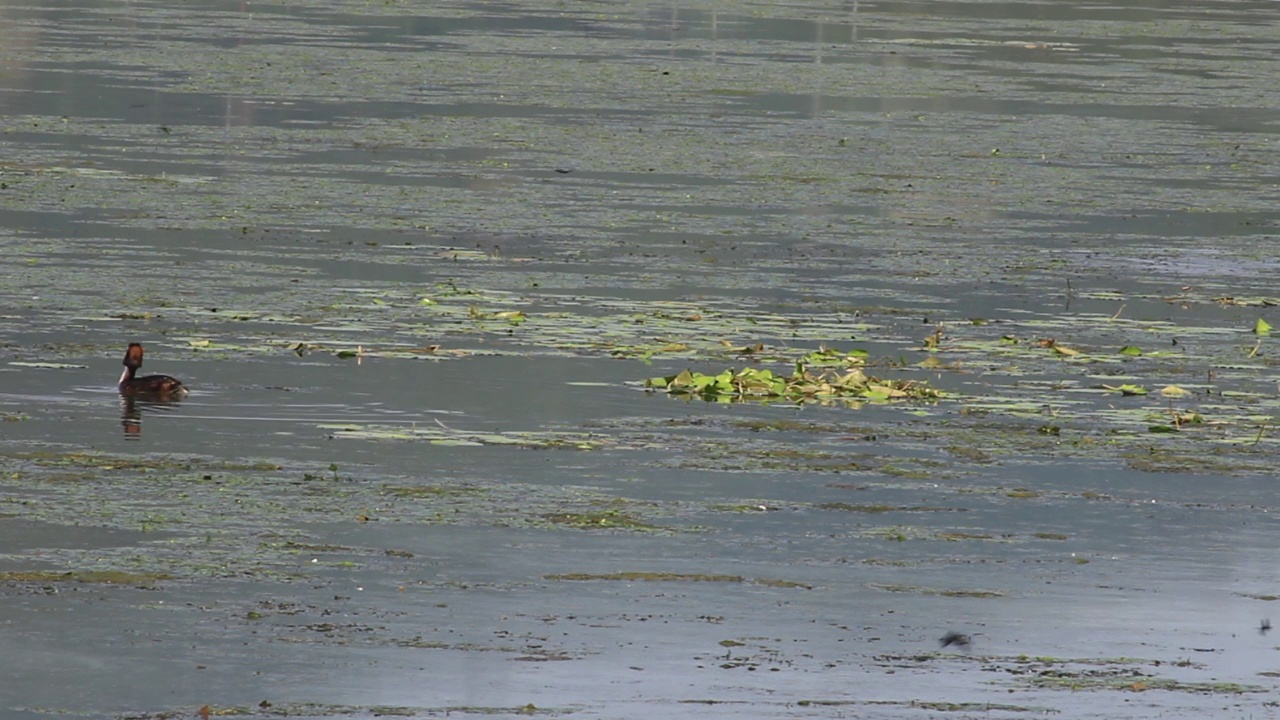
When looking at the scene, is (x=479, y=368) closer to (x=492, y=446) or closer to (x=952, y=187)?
(x=492, y=446)

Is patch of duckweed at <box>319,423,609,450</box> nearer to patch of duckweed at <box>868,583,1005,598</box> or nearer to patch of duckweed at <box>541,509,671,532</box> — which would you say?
patch of duckweed at <box>541,509,671,532</box>

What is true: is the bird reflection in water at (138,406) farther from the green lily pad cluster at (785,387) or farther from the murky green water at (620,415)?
the green lily pad cluster at (785,387)

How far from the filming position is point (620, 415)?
11.9 meters

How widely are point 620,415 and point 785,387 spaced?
1.04 m

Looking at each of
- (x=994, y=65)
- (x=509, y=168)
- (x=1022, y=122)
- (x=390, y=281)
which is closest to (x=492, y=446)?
(x=390, y=281)

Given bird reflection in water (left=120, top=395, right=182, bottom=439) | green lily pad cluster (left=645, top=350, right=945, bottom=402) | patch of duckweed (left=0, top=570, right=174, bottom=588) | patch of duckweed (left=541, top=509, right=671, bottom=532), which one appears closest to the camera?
patch of duckweed (left=0, top=570, right=174, bottom=588)

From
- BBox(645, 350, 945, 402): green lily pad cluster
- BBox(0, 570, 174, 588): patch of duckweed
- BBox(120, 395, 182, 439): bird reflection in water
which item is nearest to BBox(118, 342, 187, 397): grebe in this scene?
BBox(120, 395, 182, 439): bird reflection in water

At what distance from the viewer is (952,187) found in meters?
21.8

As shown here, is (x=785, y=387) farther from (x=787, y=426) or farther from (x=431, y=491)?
(x=431, y=491)

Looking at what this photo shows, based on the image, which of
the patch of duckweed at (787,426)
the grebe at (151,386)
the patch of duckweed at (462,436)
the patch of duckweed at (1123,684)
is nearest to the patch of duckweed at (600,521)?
the patch of duckweed at (462,436)

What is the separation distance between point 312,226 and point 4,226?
2.02 metres

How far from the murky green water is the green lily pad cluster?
95 mm

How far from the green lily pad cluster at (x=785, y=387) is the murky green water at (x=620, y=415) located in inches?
3.7

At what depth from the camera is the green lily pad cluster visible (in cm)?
1248
